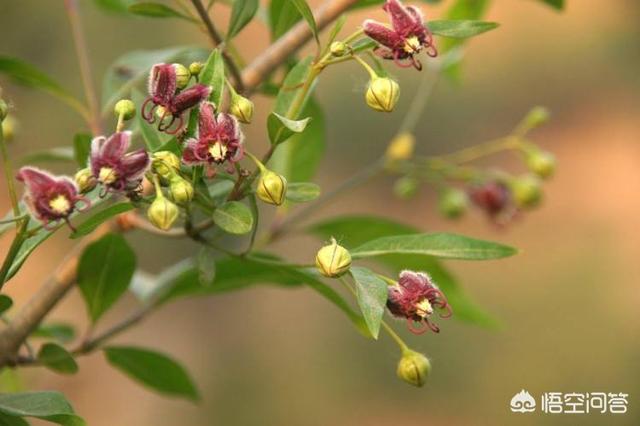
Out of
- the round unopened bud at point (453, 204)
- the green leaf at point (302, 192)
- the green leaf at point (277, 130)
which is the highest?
the green leaf at point (277, 130)

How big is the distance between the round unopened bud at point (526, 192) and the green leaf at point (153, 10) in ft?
2.02

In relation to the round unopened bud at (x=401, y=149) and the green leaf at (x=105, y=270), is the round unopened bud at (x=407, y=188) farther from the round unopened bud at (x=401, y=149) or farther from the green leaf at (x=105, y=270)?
the green leaf at (x=105, y=270)

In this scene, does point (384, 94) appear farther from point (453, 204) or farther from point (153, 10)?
point (453, 204)

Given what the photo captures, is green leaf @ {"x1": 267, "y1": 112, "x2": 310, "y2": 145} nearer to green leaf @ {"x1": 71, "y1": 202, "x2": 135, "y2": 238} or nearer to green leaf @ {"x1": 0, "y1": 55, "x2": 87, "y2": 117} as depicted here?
green leaf @ {"x1": 71, "y1": 202, "x2": 135, "y2": 238}

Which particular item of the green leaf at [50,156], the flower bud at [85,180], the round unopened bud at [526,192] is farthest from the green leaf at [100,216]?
the round unopened bud at [526,192]

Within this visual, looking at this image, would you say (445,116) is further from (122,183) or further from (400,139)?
(122,183)

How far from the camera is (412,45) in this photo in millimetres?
684

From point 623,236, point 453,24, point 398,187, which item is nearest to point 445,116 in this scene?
point 623,236

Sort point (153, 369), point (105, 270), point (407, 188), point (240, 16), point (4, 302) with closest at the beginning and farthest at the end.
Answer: point (4, 302) → point (240, 16) → point (105, 270) → point (153, 369) → point (407, 188)

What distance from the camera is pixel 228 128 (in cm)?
64

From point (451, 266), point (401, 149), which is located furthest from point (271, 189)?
point (451, 266)

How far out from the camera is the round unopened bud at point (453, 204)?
1432mm

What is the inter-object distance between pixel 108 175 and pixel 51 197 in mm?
42

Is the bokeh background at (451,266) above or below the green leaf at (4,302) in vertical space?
below
